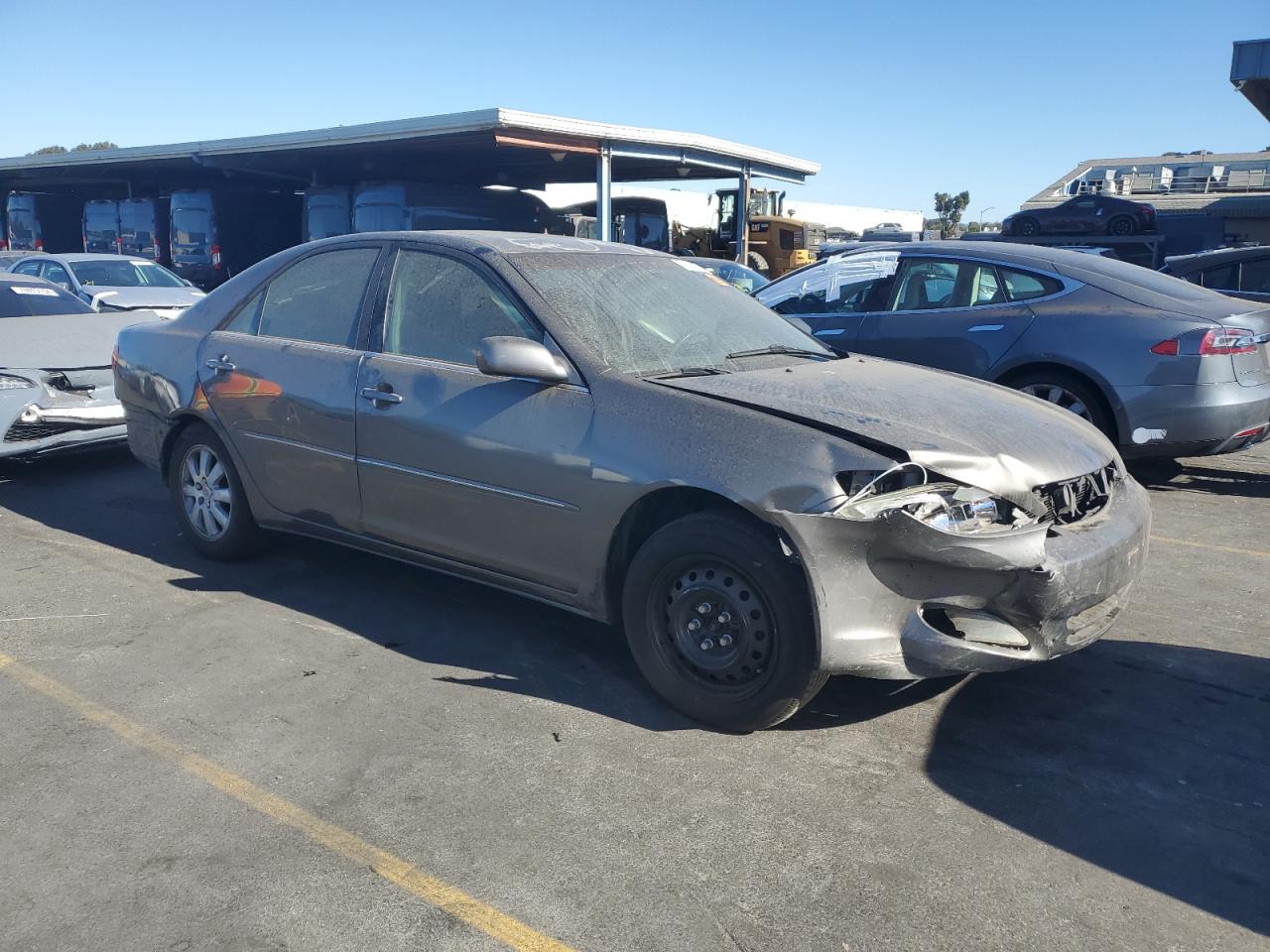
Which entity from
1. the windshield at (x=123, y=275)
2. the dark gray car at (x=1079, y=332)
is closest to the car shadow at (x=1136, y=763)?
the dark gray car at (x=1079, y=332)

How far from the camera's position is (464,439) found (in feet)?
14.0

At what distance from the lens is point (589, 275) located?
4.58 metres

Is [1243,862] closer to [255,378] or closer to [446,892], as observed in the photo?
[446,892]

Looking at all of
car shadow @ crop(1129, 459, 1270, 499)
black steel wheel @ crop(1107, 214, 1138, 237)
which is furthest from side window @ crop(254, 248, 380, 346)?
black steel wheel @ crop(1107, 214, 1138, 237)

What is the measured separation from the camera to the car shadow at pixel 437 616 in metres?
3.99

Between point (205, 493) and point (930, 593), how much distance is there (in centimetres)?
380

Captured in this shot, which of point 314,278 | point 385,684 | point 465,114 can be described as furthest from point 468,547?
point 465,114

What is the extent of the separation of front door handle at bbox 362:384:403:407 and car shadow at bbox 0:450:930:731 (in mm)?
986

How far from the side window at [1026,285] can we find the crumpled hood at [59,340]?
6194 mm

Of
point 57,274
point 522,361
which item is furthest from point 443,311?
point 57,274

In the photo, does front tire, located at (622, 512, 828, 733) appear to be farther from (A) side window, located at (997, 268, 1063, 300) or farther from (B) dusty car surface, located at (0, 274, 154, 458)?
(B) dusty car surface, located at (0, 274, 154, 458)

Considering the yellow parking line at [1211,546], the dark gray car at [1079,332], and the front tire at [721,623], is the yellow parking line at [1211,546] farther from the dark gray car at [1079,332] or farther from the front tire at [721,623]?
the front tire at [721,623]

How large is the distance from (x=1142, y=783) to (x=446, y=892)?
212 cm

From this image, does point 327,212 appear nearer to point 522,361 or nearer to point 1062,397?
point 1062,397
